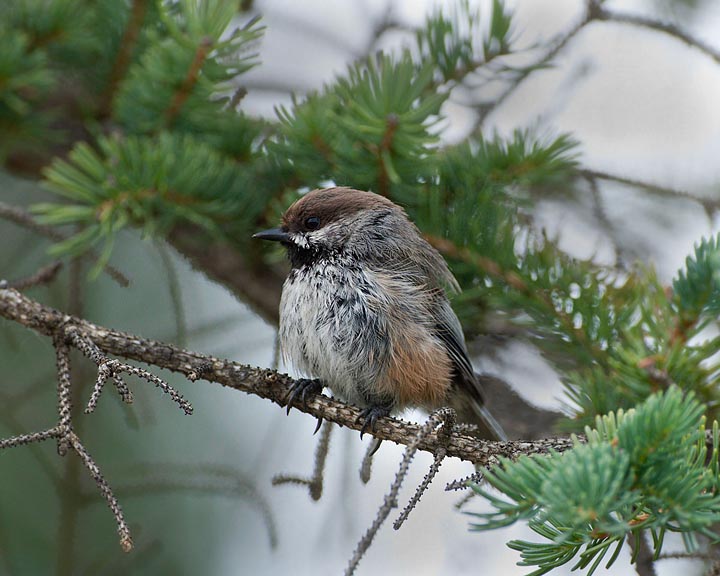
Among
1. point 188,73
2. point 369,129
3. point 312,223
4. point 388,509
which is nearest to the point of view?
point 388,509

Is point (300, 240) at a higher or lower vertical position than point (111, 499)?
higher

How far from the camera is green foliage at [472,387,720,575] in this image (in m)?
1.27

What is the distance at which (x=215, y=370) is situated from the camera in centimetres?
208

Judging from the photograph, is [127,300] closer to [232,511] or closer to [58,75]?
[232,511]

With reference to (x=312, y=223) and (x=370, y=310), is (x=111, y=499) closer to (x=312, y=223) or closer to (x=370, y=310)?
(x=370, y=310)

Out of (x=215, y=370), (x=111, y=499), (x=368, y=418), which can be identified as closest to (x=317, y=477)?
(x=368, y=418)

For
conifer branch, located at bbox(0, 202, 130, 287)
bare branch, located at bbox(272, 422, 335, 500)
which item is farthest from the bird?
conifer branch, located at bbox(0, 202, 130, 287)

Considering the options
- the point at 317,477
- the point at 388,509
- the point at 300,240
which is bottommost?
the point at 388,509

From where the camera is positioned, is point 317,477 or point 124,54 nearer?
point 317,477

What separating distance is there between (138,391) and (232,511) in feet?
3.60

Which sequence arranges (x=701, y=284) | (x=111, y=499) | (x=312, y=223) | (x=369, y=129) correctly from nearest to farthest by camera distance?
(x=111, y=499)
(x=701, y=284)
(x=369, y=129)
(x=312, y=223)

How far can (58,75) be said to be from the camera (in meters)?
2.97

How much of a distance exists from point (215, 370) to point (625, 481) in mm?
1078

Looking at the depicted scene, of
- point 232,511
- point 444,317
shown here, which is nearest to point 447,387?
point 444,317
